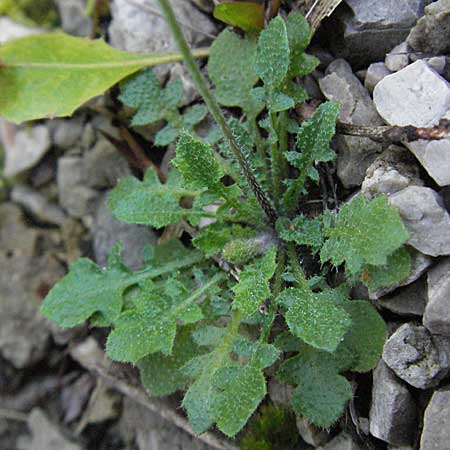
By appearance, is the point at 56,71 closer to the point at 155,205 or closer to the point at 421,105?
the point at 155,205

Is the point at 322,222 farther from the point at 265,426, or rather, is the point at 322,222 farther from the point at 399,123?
the point at 265,426

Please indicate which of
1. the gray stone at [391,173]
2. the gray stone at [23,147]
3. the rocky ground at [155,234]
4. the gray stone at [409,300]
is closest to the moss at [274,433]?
the rocky ground at [155,234]

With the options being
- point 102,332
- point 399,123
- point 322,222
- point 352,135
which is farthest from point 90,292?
point 399,123

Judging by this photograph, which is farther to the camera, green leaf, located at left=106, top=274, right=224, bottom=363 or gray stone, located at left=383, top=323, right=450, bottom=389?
green leaf, located at left=106, top=274, right=224, bottom=363

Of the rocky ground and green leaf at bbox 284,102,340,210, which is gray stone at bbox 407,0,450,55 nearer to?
the rocky ground

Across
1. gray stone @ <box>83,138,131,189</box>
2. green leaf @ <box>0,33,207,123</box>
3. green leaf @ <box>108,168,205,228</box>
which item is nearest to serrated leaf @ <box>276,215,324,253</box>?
green leaf @ <box>108,168,205,228</box>

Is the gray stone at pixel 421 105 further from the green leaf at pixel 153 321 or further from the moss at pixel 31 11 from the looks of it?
the moss at pixel 31 11

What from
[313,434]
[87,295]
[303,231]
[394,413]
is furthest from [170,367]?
[394,413]
